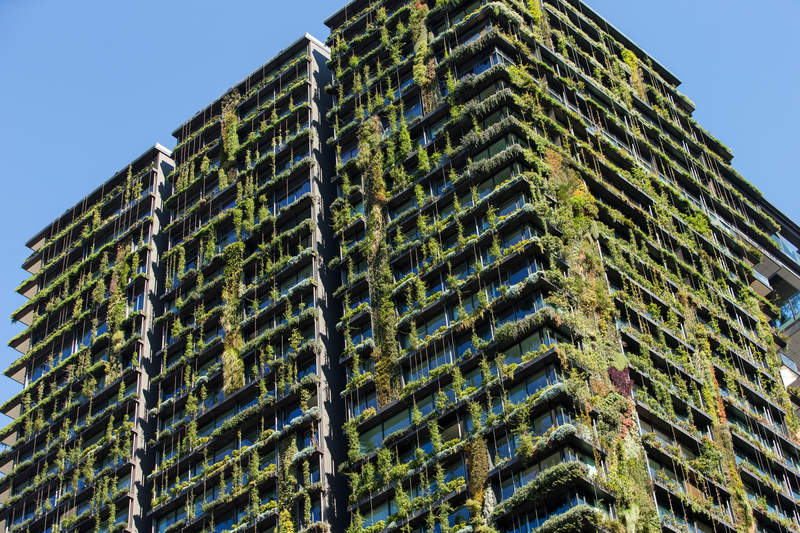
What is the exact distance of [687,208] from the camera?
7819 cm

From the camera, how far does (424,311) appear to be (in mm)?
62469

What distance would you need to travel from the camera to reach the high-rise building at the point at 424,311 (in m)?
56.3

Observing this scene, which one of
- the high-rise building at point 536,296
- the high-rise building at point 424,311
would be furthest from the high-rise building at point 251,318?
the high-rise building at point 536,296

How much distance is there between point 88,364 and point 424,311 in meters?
32.6

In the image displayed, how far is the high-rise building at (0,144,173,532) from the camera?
7369 cm

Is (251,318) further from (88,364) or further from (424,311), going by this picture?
(88,364)

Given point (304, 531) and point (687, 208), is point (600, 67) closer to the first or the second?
point (687, 208)

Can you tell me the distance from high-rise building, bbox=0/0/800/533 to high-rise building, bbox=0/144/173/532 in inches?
9.1

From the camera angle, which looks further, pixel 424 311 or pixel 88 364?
pixel 88 364

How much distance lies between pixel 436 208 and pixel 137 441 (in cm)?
2642

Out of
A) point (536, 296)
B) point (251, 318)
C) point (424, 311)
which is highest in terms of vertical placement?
point (251, 318)

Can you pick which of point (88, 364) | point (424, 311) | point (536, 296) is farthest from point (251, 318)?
point (536, 296)

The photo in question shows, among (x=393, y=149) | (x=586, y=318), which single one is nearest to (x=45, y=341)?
(x=393, y=149)

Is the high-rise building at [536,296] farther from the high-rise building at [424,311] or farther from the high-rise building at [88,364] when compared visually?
the high-rise building at [88,364]
